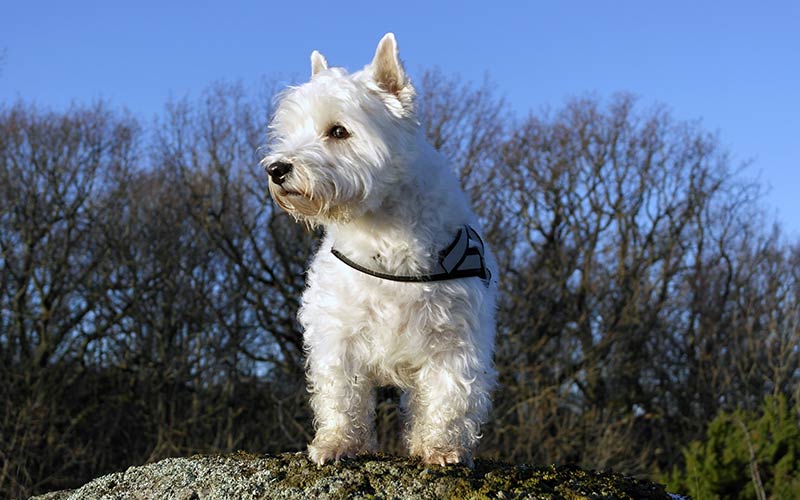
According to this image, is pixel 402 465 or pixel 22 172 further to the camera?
pixel 22 172

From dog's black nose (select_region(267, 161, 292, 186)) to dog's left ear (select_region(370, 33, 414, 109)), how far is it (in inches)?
33.5

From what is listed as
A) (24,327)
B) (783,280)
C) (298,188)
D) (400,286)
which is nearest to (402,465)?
(400,286)

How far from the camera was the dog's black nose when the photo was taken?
496cm

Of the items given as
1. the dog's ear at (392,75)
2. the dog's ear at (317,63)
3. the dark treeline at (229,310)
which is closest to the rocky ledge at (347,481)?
the dog's ear at (392,75)

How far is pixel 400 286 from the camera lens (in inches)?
208

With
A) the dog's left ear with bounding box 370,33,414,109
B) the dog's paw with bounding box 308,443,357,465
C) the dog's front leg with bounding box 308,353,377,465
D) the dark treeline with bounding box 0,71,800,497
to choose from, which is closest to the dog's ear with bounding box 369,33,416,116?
the dog's left ear with bounding box 370,33,414,109

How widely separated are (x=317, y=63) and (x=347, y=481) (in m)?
2.77

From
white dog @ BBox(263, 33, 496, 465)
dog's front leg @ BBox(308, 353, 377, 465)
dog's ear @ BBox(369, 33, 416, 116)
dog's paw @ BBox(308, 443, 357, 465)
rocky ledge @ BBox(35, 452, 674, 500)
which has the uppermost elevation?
dog's ear @ BBox(369, 33, 416, 116)

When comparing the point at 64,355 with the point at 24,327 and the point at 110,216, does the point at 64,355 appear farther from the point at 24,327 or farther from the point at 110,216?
the point at 110,216

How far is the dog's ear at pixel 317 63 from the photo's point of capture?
5879 mm

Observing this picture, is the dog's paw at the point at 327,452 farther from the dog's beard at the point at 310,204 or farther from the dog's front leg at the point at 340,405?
the dog's beard at the point at 310,204

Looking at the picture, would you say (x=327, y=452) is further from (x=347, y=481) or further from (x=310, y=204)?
(x=310, y=204)

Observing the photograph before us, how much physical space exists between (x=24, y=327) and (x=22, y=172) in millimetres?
4553

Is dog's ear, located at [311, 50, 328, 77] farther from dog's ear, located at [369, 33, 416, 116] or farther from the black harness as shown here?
the black harness
